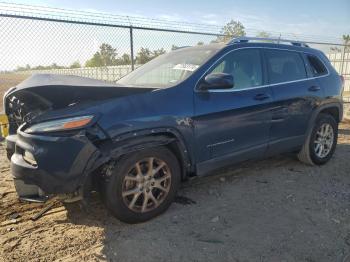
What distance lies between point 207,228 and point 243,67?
201 centimetres

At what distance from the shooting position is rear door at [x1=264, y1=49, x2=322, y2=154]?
4.74 m

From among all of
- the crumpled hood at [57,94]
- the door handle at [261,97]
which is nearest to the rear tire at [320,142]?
the door handle at [261,97]

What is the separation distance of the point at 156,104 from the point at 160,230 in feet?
4.00

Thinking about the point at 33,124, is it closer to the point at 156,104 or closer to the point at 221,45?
the point at 156,104

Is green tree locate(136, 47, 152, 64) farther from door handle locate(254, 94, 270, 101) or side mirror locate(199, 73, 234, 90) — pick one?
side mirror locate(199, 73, 234, 90)

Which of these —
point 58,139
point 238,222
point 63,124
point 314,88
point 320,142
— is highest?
point 314,88

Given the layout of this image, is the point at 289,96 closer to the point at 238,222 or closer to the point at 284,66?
the point at 284,66

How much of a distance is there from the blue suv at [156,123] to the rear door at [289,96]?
2 centimetres

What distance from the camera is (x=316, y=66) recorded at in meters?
5.54

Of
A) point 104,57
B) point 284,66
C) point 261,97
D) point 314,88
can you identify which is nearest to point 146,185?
point 261,97

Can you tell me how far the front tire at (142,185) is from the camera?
3.36m

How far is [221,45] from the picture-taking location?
4.39 metres

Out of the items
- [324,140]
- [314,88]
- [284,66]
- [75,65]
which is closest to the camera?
[284,66]

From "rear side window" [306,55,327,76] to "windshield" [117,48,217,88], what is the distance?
1.94 m
